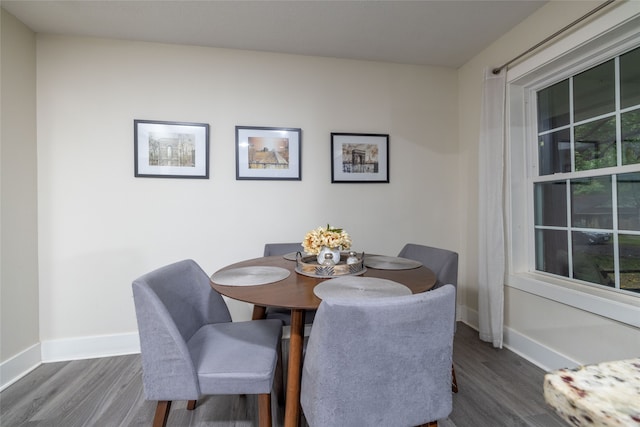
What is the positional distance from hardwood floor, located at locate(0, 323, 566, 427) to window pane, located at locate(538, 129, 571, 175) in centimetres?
142

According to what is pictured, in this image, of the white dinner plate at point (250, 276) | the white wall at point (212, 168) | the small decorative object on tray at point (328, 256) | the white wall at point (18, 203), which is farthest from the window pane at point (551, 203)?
the white wall at point (18, 203)

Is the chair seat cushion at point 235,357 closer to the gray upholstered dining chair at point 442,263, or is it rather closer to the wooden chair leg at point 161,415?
the wooden chair leg at point 161,415

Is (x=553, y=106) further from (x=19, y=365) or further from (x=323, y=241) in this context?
(x=19, y=365)

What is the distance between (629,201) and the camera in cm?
162

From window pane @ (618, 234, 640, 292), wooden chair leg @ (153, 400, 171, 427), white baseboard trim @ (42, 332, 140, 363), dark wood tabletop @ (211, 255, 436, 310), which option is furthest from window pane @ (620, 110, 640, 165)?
white baseboard trim @ (42, 332, 140, 363)

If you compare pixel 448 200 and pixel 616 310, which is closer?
pixel 616 310

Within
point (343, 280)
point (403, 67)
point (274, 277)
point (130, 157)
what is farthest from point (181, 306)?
point (403, 67)

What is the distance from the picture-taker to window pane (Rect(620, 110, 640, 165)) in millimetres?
1580

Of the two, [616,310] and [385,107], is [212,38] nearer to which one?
[385,107]

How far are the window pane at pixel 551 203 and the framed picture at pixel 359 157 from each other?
1186mm

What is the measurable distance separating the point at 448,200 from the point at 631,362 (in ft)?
8.05

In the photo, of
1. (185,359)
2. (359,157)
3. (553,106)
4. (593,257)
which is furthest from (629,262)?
(185,359)

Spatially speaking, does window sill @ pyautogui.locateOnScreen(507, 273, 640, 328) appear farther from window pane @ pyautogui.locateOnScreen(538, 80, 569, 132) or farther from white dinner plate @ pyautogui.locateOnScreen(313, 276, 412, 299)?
white dinner plate @ pyautogui.locateOnScreen(313, 276, 412, 299)

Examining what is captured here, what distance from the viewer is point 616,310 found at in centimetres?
154
